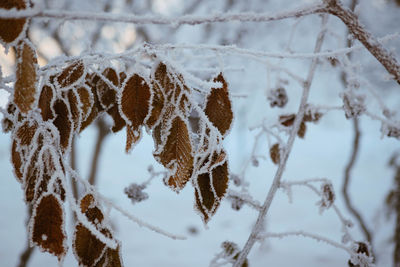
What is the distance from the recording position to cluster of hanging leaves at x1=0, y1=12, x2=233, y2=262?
568 millimetres

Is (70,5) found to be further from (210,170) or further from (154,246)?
(210,170)

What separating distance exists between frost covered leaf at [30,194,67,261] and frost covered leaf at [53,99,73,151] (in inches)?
4.3

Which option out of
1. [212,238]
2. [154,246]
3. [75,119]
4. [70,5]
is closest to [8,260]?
[154,246]

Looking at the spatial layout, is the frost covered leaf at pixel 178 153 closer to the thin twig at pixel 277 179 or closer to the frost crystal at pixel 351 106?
the thin twig at pixel 277 179

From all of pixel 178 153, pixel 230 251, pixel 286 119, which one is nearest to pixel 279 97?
pixel 286 119

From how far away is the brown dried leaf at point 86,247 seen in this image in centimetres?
60

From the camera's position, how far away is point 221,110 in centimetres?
59

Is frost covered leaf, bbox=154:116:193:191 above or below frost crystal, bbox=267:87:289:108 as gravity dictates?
below

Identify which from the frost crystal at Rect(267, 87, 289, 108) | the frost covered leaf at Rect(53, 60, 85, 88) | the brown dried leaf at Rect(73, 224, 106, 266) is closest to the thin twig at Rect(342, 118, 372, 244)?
the frost crystal at Rect(267, 87, 289, 108)

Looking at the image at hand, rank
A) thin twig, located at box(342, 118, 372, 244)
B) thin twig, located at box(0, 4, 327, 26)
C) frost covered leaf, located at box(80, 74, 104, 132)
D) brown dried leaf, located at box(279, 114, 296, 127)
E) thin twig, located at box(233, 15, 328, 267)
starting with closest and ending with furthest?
thin twig, located at box(0, 4, 327, 26), frost covered leaf, located at box(80, 74, 104, 132), thin twig, located at box(233, 15, 328, 267), brown dried leaf, located at box(279, 114, 296, 127), thin twig, located at box(342, 118, 372, 244)

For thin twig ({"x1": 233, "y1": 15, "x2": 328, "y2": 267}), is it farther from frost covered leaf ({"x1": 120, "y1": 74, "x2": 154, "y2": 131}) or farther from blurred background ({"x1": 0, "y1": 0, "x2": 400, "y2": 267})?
frost covered leaf ({"x1": 120, "y1": 74, "x2": 154, "y2": 131})

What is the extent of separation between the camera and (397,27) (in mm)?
3605

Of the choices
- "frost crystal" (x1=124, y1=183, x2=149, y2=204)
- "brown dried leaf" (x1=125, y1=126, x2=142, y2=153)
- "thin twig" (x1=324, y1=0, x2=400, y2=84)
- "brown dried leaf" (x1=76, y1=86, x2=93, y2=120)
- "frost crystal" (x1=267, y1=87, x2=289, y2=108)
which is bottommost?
"brown dried leaf" (x1=125, y1=126, x2=142, y2=153)

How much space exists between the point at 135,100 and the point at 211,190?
224 millimetres
